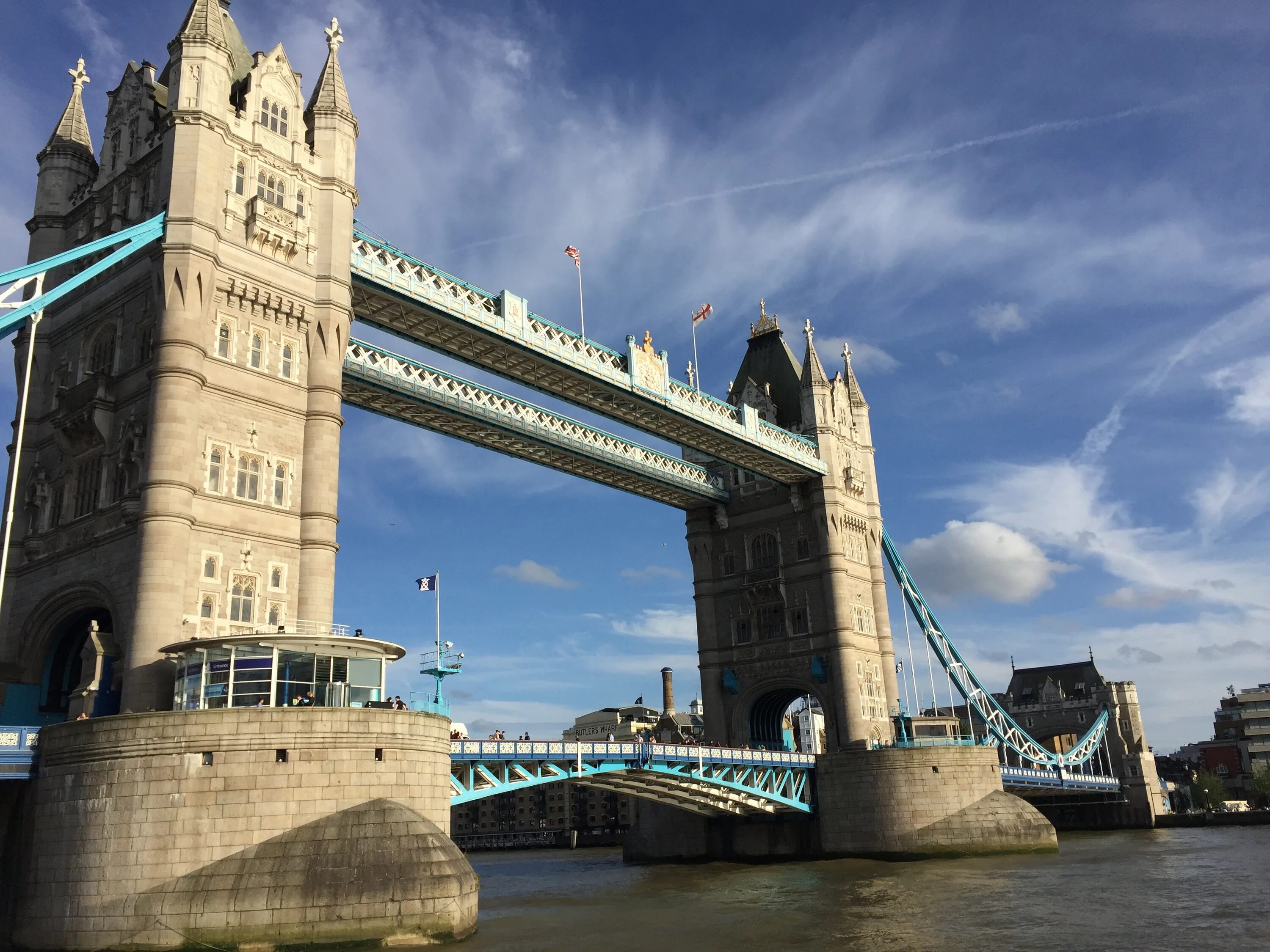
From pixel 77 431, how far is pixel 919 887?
36.9 m

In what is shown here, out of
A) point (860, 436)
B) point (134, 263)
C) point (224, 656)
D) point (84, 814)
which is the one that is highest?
point (860, 436)

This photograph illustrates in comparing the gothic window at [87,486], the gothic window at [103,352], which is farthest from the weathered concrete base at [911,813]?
the gothic window at [103,352]

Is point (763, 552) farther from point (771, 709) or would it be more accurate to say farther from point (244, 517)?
point (244, 517)

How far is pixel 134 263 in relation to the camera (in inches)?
1495

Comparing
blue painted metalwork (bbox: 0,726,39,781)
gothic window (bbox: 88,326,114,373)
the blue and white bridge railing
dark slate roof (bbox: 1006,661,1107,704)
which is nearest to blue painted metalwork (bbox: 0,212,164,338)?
gothic window (bbox: 88,326,114,373)

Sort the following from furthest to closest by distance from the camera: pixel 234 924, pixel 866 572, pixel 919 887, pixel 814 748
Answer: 1. pixel 814 748
2. pixel 866 572
3. pixel 919 887
4. pixel 234 924

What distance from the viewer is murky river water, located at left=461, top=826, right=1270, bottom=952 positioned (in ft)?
98.6

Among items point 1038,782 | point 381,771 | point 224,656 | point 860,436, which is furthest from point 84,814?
point 1038,782

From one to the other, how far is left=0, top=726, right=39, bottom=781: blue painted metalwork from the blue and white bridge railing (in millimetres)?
12029

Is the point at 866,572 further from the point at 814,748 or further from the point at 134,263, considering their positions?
the point at 814,748

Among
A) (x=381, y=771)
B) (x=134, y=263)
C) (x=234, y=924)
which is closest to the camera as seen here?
(x=234, y=924)

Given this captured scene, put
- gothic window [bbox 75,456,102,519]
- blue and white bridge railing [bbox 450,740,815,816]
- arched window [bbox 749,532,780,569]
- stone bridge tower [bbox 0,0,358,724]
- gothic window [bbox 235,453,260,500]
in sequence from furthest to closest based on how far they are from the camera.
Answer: arched window [bbox 749,532,780,569], blue and white bridge railing [bbox 450,740,815,816], gothic window [bbox 75,456,102,519], gothic window [bbox 235,453,260,500], stone bridge tower [bbox 0,0,358,724]

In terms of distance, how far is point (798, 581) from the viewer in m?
70.1

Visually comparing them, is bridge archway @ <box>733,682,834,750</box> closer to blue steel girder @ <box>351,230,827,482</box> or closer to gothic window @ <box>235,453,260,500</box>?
blue steel girder @ <box>351,230,827,482</box>
